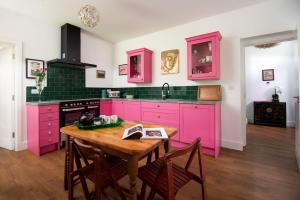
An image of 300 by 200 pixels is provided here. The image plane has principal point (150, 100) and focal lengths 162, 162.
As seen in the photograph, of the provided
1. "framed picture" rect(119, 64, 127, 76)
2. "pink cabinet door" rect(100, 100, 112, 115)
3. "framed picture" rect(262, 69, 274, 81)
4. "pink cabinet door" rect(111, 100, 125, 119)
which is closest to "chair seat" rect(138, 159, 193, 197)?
"pink cabinet door" rect(111, 100, 125, 119)

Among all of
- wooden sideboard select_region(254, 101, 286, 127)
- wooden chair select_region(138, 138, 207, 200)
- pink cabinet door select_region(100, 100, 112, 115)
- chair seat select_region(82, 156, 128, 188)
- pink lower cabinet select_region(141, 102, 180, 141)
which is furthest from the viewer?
wooden sideboard select_region(254, 101, 286, 127)

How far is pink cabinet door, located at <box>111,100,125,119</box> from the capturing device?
3918 mm

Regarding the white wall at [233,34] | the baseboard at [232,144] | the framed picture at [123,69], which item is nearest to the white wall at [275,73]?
the white wall at [233,34]

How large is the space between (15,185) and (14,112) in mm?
1648

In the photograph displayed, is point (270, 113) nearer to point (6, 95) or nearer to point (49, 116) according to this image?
point (49, 116)

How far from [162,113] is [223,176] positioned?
1516 mm

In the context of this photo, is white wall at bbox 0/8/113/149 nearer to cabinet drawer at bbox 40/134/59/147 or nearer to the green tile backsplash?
the green tile backsplash

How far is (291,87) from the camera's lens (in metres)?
4.84

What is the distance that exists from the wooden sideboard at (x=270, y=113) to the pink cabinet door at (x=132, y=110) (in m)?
3.88

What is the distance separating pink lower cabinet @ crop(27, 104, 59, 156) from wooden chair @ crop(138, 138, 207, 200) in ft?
7.67

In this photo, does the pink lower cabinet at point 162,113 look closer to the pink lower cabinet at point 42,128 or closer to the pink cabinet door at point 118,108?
the pink cabinet door at point 118,108

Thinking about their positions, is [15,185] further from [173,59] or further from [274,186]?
[173,59]

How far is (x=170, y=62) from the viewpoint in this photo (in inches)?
148

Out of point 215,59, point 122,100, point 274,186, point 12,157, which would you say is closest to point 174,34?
point 215,59
